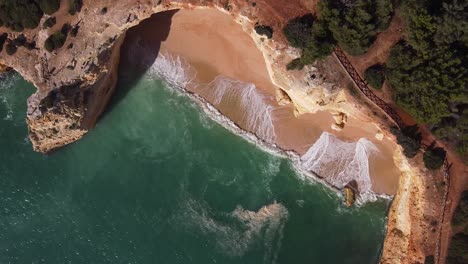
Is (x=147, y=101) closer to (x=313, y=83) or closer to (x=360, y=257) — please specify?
(x=313, y=83)

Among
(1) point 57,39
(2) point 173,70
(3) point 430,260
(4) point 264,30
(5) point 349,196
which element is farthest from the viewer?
(2) point 173,70

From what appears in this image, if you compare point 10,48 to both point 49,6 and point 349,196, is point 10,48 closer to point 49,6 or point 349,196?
point 49,6

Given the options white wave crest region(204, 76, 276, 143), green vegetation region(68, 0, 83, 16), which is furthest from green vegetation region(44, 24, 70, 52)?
white wave crest region(204, 76, 276, 143)

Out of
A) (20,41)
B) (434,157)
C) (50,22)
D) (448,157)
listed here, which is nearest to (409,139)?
(434,157)

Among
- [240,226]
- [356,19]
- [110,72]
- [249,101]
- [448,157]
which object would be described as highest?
[356,19]

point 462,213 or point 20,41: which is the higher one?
point 20,41

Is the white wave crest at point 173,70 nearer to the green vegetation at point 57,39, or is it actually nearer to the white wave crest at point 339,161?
the green vegetation at point 57,39

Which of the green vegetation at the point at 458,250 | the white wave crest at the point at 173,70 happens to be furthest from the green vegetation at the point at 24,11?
the green vegetation at the point at 458,250
